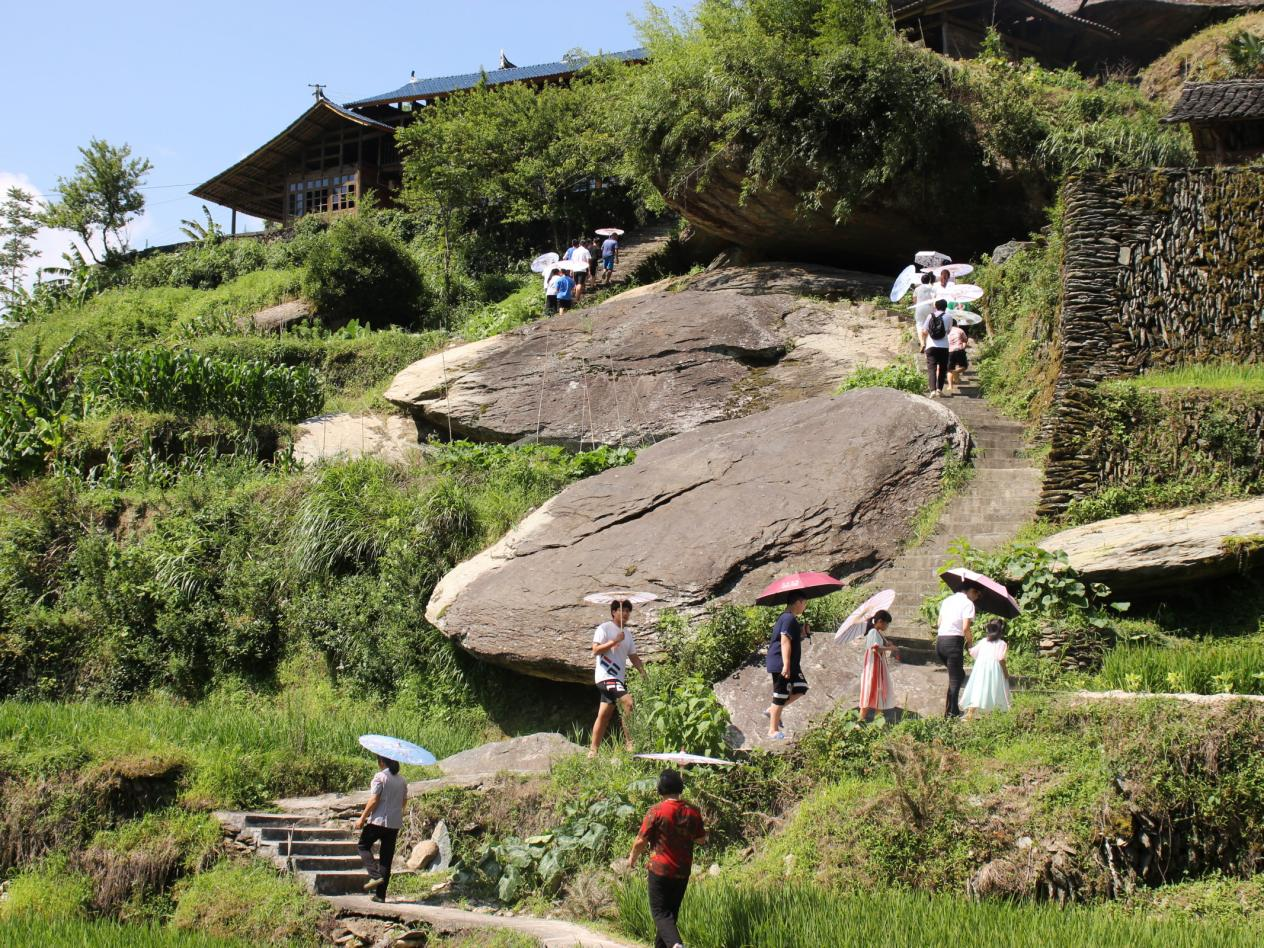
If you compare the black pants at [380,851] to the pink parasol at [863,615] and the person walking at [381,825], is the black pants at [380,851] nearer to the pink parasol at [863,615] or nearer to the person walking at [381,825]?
the person walking at [381,825]

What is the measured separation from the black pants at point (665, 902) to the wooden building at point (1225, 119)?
1832 cm

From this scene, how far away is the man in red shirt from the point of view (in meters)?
7.34

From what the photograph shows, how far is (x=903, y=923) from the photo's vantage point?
7129mm

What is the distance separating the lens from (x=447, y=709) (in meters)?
14.9

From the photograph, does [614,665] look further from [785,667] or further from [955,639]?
[955,639]

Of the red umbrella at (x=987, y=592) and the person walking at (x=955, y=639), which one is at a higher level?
the red umbrella at (x=987, y=592)

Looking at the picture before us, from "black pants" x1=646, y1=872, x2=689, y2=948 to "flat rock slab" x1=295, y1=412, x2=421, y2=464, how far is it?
1372 cm

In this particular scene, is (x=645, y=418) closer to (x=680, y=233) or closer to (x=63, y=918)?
(x=680, y=233)

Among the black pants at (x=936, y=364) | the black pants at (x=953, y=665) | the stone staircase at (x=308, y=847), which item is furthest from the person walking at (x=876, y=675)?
the black pants at (x=936, y=364)

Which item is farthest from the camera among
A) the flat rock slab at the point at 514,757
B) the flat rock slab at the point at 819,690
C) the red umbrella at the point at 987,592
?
the flat rock slab at the point at 514,757

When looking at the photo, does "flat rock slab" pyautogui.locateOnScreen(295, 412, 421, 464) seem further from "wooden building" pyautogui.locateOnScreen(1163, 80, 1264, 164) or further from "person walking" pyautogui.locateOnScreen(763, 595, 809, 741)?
"wooden building" pyautogui.locateOnScreen(1163, 80, 1264, 164)

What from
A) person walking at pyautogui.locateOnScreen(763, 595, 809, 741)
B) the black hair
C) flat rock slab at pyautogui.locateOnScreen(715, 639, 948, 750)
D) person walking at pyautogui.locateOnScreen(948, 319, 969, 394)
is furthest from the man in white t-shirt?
person walking at pyautogui.locateOnScreen(948, 319, 969, 394)

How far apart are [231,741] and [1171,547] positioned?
9.25 metres

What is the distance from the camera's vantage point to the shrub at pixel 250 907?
9.02 metres
